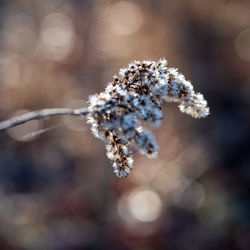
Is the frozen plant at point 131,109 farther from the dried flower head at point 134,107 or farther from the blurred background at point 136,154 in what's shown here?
the blurred background at point 136,154

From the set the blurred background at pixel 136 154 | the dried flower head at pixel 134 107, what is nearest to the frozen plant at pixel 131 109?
the dried flower head at pixel 134 107

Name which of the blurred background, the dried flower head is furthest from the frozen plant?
the blurred background

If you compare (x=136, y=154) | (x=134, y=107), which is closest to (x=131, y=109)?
(x=134, y=107)

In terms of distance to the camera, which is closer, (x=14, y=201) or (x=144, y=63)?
(x=144, y=63)

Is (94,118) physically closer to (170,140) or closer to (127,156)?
(127,156)

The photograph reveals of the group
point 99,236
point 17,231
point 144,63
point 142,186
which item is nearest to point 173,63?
point 142,186

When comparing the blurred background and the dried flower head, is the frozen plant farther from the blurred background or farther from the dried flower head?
the blurred background
